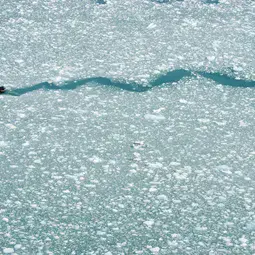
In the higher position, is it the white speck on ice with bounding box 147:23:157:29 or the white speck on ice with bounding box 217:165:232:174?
the white speck on ice with bounding box 217:165:232:174

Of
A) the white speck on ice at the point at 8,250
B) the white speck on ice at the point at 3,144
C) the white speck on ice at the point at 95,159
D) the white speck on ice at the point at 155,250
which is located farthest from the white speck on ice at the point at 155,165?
the white speck on ice at the point at 8,250

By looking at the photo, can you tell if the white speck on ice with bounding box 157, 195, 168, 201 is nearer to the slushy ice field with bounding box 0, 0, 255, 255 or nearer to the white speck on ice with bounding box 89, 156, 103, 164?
the slushy ice field with bounding box 0, 0, 255, 255

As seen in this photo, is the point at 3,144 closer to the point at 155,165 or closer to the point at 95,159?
the point at 95,159

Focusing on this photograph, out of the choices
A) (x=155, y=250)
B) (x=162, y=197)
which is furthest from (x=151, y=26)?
(x=155, y=250)

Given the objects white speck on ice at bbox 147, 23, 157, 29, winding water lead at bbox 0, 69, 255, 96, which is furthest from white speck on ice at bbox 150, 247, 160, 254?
white speck on ice at bbox 147, 23, 157, 29

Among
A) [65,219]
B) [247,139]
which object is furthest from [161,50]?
[65,219]

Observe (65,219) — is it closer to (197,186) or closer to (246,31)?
(197,186)
